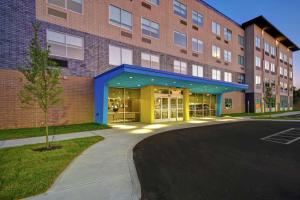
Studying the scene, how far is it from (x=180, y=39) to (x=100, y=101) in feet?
47.4

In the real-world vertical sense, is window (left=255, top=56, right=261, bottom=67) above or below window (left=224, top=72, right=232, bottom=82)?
above

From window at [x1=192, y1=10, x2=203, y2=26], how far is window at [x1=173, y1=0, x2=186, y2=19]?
222 cm

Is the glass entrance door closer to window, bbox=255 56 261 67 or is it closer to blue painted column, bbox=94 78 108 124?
blue painted column, bbox=94 78 108 124

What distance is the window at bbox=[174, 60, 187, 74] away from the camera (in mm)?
23141

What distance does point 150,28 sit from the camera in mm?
20688

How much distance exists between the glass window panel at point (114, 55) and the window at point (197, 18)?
1399 centimetres

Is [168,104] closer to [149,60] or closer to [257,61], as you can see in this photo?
[149,60]

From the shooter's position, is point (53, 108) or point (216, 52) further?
point (216, 52)

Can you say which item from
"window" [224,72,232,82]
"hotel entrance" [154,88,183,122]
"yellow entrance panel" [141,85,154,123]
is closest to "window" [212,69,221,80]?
"window" [224,72,232,82]

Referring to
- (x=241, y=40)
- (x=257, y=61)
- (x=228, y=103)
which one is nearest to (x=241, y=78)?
(x=257, y=61)

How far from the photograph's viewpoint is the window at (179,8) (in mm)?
23391

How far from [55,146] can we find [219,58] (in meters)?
28.4

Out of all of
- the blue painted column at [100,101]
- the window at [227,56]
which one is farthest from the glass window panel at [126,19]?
the window at [227,56]

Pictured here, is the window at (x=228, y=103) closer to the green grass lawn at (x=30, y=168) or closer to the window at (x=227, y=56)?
the window at (x=227, y=56)
